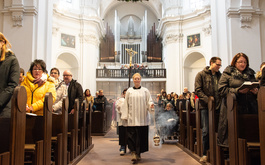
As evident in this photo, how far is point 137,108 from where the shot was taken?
5.00m

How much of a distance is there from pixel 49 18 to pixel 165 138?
228 inches

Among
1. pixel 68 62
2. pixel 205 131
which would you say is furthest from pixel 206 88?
pixel 68 62

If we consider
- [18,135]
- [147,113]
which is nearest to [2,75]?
[18,135]

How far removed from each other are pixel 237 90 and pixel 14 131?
2.71 metres

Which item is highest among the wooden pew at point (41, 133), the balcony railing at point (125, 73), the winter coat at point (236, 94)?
the balcony railing at point (125, 73)

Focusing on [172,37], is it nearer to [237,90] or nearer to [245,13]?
[245,13]

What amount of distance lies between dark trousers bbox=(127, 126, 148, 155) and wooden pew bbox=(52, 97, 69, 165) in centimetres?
139

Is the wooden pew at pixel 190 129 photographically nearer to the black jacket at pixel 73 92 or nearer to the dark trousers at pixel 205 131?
the dark trousers at pixel 205 131

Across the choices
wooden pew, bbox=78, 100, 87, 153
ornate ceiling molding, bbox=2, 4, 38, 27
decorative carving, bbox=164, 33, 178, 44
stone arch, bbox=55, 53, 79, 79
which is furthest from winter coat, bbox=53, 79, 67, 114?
decorative carving, bbox=164, 33, 178, 44

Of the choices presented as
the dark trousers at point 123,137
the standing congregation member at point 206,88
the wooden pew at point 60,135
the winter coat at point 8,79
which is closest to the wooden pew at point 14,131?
the winter coat at point 8,79

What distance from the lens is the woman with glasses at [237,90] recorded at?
3438 mm

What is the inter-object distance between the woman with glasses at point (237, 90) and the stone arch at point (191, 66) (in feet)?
49.5

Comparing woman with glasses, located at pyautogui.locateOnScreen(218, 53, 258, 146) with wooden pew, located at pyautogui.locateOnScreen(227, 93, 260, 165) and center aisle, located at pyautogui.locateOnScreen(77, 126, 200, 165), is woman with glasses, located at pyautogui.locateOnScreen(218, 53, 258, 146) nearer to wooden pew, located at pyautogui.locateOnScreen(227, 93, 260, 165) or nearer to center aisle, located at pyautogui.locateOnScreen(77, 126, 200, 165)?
wooden pew, located at pyautogui.locateOnScreen(227, 93, 260, 165)

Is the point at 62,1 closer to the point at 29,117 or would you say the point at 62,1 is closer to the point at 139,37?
the point at 139,37
